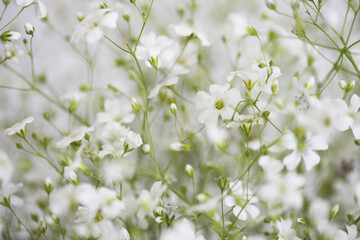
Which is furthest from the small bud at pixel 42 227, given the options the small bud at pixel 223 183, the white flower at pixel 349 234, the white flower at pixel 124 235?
the white flower at pixel 349 234

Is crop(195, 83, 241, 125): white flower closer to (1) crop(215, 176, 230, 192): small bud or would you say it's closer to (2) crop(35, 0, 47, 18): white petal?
(1) crop(215, 176, 230, 192): small bud

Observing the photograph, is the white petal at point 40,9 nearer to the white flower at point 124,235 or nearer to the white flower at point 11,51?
the white flower at point 11,51

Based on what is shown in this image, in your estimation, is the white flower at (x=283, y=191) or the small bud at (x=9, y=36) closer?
the white flower at (x=283, y=191)

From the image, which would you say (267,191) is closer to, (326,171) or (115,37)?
(326,171)

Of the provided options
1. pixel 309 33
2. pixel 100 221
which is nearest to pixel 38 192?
pixel 100 221

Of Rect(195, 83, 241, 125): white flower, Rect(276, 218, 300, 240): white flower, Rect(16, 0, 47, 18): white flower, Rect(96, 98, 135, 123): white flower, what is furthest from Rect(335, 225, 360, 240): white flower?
Rect(16, 0, 47, 18): white flower

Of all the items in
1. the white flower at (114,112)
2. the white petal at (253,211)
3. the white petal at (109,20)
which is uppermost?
the white petal at (109,20)
